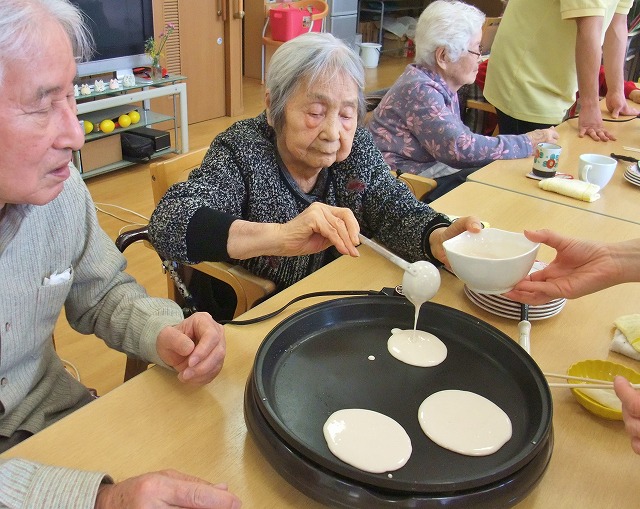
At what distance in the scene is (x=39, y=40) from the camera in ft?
2.49

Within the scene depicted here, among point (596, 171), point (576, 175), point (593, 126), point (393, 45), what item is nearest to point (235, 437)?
point (596, 171)

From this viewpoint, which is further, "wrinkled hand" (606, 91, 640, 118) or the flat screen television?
the flat screen television

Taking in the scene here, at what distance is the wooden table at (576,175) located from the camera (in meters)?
1.71

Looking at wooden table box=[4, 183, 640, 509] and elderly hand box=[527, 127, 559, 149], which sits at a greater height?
elderly hand box=[527, 127, 559, 149]

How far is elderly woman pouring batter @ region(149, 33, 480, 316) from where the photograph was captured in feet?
3.84

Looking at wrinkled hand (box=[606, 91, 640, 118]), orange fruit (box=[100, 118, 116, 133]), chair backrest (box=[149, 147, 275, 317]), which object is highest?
wrinkled hand (box=[606, 91, 640, 118])

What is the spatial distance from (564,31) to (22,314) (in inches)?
93.5

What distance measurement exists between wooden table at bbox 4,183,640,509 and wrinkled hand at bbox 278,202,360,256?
0.39 feet

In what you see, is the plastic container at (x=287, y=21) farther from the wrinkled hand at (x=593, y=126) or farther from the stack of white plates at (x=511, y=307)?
the stack of white plates at (x=511, y=307)

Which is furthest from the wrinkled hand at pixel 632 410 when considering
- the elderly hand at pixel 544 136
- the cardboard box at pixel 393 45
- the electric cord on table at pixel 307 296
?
the cardboard box at pixel 393 45

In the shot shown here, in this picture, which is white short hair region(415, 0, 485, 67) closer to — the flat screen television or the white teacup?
the white teacup

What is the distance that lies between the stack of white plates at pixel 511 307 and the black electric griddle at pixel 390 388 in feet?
0.51

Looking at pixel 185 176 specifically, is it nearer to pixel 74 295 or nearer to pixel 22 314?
pixel 74 295

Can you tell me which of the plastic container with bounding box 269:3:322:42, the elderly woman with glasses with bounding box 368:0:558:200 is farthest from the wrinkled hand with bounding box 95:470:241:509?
the plastic container with bounding box 269:3:322:42
